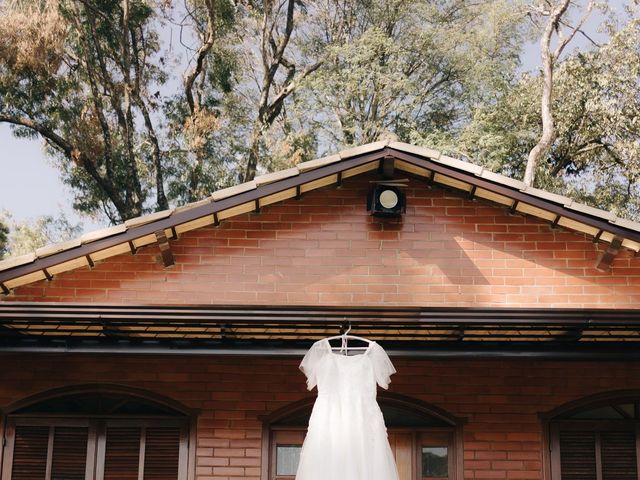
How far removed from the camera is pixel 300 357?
726cm

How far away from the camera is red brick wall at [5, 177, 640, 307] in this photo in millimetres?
7551

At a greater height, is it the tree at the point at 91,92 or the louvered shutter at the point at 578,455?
the tree at the point at 91,92

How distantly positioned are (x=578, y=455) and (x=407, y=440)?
4.76 feet

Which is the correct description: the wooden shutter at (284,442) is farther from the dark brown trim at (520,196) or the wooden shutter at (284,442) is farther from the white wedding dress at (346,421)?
the dark brown trim at (520,196)

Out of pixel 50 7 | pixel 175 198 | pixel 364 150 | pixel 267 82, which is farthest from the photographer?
pixel 267 82

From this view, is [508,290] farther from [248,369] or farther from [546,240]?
[248,369]

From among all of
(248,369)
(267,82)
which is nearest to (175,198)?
(267,82)

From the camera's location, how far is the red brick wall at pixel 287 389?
24.6 feet

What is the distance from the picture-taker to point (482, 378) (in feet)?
25.3

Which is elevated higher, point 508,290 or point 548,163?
point 548,163

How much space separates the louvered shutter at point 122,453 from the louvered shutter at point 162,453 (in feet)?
0.28

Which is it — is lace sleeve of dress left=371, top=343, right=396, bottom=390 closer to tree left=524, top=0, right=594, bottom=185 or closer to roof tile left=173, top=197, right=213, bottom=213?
roof tile left=173, top=197, right=213, bottom=213

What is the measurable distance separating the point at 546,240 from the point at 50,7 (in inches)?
496

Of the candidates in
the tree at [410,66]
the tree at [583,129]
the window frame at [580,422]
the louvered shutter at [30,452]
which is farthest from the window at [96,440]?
the tree at [583,129]
